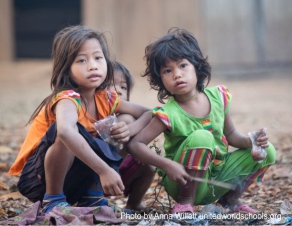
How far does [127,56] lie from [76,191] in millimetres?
10279

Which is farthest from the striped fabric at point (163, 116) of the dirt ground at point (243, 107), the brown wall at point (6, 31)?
the brown wall at point (6, 31)

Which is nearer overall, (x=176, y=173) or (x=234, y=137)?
(x=176, y=173)

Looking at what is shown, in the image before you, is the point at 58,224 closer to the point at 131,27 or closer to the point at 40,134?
the point at 40,134

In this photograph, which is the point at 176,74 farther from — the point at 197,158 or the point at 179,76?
the point at 197,158

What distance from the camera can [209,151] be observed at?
332 cm

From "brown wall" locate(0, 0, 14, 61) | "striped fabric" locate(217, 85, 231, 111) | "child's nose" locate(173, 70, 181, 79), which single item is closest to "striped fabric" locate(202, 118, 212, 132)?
"striped fabric" locate(217, 85, 231, 111)

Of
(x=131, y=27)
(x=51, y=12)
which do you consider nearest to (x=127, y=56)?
(x=131, y=27)

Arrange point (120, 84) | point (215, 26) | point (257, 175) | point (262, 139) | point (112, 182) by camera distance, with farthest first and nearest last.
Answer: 1. point (215, 26)
2. point (120, 84)
3. point (257, 175)
4. point (262, 139)
5. point (112, 182)

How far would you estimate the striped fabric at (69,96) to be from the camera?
3344 mm

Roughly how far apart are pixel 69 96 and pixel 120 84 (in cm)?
71

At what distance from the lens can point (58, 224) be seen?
3027 millimetres

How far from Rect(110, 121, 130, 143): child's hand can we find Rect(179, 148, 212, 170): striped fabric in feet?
1.05

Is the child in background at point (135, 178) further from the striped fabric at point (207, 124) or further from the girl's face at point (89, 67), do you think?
the striped fabric at point (207, 124)

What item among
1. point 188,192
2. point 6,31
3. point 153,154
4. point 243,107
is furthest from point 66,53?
point 6,31
